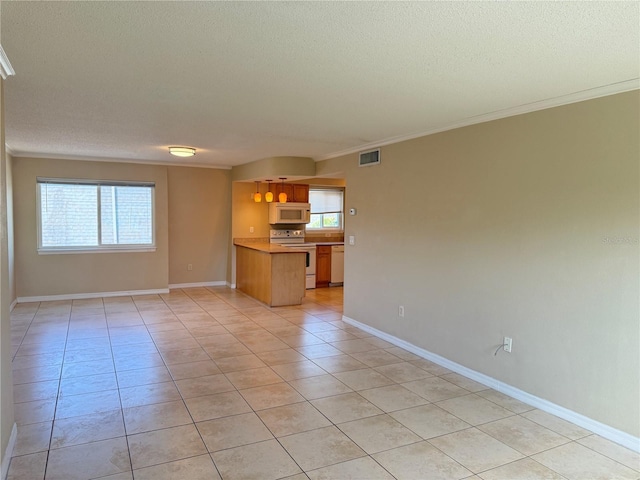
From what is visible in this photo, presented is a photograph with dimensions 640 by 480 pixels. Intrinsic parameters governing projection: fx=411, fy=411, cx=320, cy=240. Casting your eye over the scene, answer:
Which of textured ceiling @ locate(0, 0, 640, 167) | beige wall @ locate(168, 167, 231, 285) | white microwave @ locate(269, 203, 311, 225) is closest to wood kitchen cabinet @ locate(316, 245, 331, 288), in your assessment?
white microwave @ locate(269, 203, 311, 225)

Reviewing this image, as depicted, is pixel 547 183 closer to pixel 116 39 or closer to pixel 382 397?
pixel 382 397

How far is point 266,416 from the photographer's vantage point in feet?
10.2

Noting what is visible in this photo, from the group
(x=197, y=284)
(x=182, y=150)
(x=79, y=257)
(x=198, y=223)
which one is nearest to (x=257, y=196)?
(x=198, y=223)

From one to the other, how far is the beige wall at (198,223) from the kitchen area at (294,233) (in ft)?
1.19

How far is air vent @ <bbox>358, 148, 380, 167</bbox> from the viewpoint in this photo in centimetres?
507

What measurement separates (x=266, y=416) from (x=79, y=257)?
548 cm

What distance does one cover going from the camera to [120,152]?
6266 mm

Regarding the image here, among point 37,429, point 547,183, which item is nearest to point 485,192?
point 547,183

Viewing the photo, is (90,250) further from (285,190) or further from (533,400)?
(533,400)

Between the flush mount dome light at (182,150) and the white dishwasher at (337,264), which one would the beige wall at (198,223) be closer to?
the flush mount dome light at (182,150)

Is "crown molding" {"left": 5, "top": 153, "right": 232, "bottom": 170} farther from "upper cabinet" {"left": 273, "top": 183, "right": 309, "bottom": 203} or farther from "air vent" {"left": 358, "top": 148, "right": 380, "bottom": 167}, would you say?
"air vent" {"left": 358, "top": 148, "right": 380, "bottom": 167}

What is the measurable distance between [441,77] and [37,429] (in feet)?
12.0

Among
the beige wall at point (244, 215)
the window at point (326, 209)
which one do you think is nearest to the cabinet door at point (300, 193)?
the window at point (326, 209)

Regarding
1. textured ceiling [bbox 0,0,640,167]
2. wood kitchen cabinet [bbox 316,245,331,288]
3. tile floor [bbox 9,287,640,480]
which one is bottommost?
tile floor [bbox 9,287,640,480]
